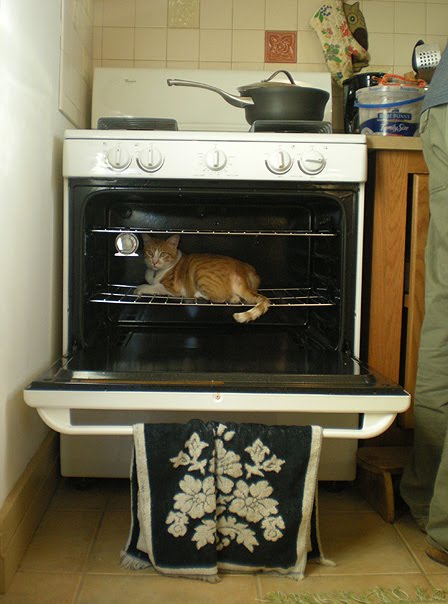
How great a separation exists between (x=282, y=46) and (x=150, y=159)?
1057 mm

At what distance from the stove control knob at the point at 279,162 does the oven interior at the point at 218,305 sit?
0.15ft

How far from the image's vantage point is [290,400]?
1296 millimetres

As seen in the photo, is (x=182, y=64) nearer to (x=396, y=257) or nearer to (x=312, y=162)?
(x=312, y=162)

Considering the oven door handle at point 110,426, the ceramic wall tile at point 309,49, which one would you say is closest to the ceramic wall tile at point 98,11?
the ceramic wall tile at point 309,49

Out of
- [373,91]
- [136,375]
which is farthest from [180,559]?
[373,91]

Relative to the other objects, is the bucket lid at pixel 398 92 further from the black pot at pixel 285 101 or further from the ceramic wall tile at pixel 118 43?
the ceramic wall tile at pixel 118 43

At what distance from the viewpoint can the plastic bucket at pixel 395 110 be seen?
1.81 meters

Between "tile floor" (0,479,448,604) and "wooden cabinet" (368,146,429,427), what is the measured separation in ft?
1.11

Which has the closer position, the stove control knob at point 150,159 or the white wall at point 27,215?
the white wall at point 27,215

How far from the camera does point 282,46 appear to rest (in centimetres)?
234

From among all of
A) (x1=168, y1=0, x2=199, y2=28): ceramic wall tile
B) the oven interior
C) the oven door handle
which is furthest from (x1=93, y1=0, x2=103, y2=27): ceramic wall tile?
the oven door handle

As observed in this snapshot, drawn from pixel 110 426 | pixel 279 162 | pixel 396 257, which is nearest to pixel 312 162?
pixel 279 162

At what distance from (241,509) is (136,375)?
36 centimetres

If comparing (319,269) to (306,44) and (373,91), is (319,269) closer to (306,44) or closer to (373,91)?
(373,91)
